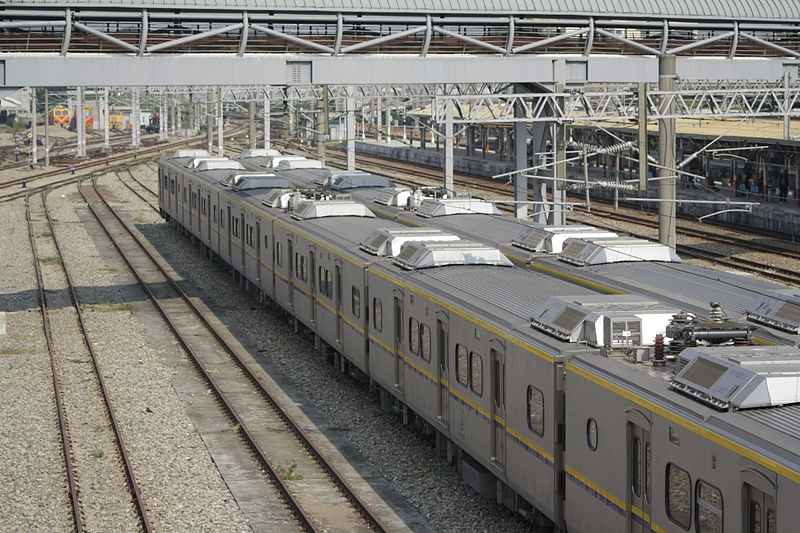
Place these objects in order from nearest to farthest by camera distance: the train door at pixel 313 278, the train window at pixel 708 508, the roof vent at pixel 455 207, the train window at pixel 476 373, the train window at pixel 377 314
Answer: the train window at pixel 708 508
the train window at pixel 476 373
the train window at pixel 377 314
the train door at pixel 313 278
the roof vent at pixel 455 207

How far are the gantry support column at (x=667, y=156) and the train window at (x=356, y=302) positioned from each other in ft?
21.5

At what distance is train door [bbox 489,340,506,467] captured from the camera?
45.2 feet

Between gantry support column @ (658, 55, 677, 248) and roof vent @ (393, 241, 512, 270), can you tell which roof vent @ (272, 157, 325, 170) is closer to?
gantry support column @ (658, 55, 677, 248)

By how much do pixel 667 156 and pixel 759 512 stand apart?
16147 mm

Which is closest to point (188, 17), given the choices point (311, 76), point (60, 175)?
point (311, 76)

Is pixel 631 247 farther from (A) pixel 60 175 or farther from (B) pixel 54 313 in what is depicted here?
(A) pixel 60 175

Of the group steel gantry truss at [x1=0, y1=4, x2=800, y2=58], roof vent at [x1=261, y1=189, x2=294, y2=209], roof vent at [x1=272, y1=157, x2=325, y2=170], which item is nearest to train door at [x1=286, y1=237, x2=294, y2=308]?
roof vent at [x1=261, y1=189, x2=294, y2=209]

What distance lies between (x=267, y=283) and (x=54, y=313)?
18.7ft

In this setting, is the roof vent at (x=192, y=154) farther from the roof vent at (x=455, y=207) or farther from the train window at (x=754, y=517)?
the train window at (x=754, y=517)

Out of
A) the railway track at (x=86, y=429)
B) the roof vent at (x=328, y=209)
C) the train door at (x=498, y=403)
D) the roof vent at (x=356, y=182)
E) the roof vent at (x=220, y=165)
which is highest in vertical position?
the roof vent at (x=220, y=165)

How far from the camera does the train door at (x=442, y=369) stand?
52.0 feet

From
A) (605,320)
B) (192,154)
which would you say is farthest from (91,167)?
(605,320)

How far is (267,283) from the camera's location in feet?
94.3

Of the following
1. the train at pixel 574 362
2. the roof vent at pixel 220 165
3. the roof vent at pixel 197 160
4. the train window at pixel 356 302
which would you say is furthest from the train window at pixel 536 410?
the roof vent at pixel 197 160
